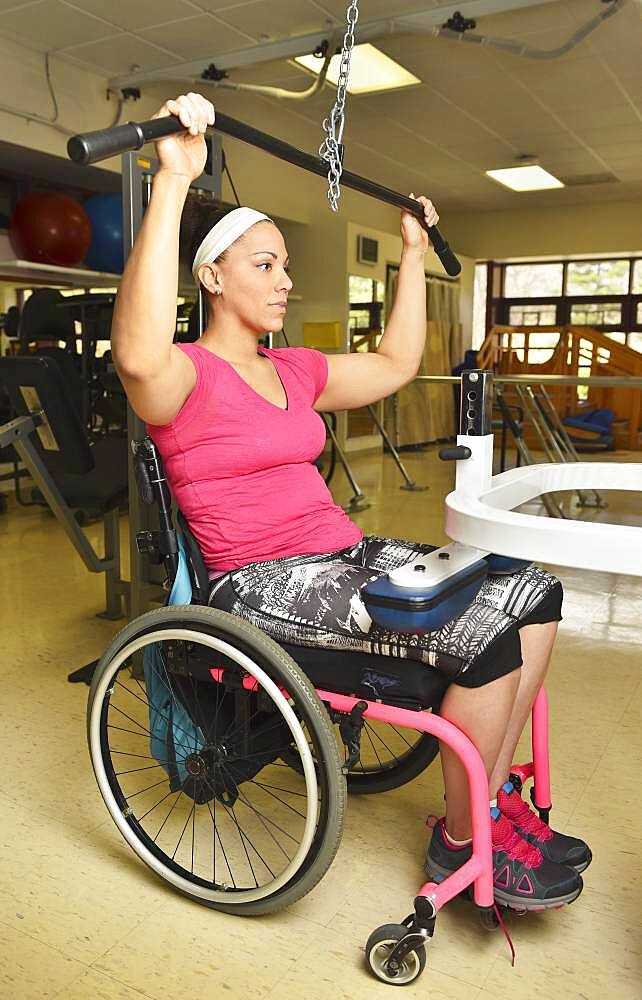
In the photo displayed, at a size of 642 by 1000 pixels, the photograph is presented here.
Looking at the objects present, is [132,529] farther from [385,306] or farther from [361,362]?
[385,306]

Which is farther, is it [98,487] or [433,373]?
[433,373]

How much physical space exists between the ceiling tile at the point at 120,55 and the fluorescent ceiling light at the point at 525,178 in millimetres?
3887

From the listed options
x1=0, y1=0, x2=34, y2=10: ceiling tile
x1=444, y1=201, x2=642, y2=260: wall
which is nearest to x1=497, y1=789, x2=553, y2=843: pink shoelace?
x1=0, y1=0, x2=34, y2=10: ceiling tile

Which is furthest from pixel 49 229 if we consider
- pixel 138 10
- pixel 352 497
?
pixel 352 497

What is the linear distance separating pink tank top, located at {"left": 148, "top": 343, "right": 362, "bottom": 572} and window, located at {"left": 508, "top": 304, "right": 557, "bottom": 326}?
9.30 m

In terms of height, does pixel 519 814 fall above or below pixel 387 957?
above

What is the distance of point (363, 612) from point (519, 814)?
1.45 ft

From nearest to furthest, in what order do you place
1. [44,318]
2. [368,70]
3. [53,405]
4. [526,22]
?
[53,405]
[44,318]
[526,22]
[368,70]

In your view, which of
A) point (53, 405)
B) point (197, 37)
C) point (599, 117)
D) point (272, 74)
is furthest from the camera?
point (599, 117)

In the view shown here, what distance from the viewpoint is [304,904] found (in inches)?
53.9

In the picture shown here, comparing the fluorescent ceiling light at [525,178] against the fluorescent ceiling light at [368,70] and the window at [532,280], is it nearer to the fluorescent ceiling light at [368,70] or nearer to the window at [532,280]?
the window at [532,280]

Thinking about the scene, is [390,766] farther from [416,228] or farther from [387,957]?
[416,228]

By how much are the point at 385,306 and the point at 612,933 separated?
8.10m

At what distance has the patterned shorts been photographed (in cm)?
117
